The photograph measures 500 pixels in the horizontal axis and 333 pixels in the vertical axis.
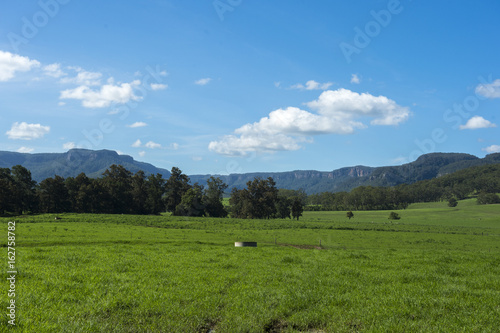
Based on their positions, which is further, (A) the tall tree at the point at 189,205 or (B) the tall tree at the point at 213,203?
(B) the tall tree at the point at 213,203

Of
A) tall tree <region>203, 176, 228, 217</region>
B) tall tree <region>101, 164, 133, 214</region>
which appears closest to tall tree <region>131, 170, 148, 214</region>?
tall tree <region>101, 164, 133, 214</region>

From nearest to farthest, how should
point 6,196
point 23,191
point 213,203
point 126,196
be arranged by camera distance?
point 6,196, point 23,191, point 126,196, point 213,203

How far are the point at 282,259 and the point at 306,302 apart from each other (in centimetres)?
1092

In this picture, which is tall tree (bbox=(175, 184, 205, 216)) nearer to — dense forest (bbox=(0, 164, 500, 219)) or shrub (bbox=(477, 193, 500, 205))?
dense forest (bbox=(0, 164, 500, 219))

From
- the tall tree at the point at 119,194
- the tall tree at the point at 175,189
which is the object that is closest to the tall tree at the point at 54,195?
the tall tree at the point at 119,194

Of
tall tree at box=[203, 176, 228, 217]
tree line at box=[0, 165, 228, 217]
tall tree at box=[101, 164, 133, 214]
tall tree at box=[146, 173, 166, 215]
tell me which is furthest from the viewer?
tall tree at box=[203, 176, 228, 217]

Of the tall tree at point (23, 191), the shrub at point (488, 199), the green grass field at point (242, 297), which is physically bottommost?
the shrub at point (488, 199)

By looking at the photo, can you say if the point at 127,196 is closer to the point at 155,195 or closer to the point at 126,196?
the point at 126,196

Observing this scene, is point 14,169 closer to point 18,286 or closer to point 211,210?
point 211,210

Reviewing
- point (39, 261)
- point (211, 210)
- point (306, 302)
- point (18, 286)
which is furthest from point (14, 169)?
point (306, 302)

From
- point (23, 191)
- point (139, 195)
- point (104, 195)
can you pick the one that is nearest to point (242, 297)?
point (23, 191)

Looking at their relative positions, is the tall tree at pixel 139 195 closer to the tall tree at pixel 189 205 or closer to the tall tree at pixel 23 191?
the tall tree at pixel 189 205

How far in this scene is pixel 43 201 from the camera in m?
109

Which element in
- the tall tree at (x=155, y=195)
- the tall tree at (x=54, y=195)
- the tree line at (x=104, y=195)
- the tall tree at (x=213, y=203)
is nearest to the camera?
the tree line at (x=104, y=195)
